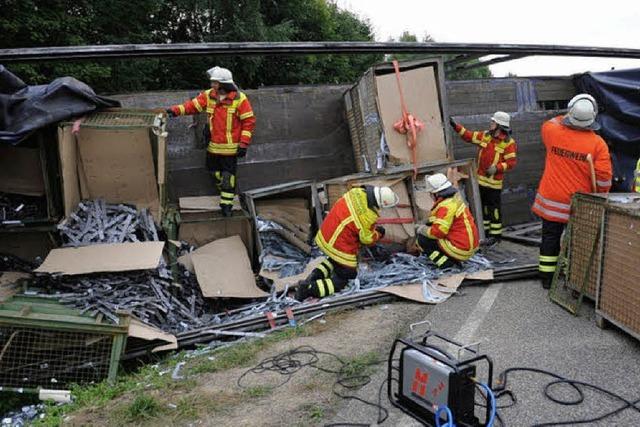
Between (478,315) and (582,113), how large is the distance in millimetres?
2272

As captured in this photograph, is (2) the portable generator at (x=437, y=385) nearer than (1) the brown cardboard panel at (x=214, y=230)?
Yes

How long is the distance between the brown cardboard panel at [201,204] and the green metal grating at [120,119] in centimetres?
133

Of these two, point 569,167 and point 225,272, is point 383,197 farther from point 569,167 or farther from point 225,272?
point 225,272

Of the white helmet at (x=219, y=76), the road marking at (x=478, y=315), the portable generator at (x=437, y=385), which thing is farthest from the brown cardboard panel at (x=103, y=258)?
the portable generator at (x=437, y=385)

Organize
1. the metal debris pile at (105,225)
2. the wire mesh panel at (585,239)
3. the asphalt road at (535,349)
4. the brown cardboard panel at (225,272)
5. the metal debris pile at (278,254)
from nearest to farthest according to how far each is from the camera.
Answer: the asphalt road at (535,349), the wire mesh panel at (585,239), the metal debris pile at (105,225), the brown cardboard panel at (225,272), the metal debris pile at (278,254)

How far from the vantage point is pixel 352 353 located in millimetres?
4160

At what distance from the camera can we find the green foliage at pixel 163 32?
1088 cm

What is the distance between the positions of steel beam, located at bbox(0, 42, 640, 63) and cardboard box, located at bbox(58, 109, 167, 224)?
714 mm

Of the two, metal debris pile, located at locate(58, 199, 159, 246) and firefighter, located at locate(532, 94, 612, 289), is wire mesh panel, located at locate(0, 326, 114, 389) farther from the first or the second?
firefighter, located at locate(532, 94, 612, 289)

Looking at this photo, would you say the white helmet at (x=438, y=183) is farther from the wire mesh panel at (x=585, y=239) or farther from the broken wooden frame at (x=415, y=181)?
the wire mesh panel at (x=585, y=239)

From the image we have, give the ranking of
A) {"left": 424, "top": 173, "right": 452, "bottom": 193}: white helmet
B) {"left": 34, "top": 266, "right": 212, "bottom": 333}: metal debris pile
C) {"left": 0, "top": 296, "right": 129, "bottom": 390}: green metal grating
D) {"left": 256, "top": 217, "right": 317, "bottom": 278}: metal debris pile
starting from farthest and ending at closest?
{"left": 256, "top": 217, "right": 317, "bottom": 278}: metal debris pile
{"left": 424, "top": 173, "right": 452, "bottom": 193}: white helmet
{"left": 34, "top": 266, "right": 212, "bottom": 333}: metal debris pile
{"left": 0, "top": 296, "right": 129, "bottom": 390}: green metal grating

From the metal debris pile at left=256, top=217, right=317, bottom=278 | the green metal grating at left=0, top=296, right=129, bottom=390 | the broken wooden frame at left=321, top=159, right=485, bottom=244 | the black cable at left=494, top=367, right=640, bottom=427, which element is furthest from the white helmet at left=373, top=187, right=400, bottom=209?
the green metal grating at left=0, top=296, right=129, bottom=390

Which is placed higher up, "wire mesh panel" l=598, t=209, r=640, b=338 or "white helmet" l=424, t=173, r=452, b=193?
"white helmet" l=424, t=173, r=452, b=193

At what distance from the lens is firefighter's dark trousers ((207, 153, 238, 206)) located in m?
7.11
